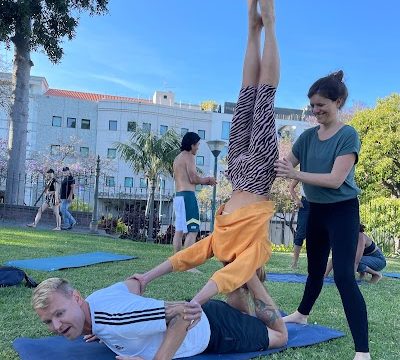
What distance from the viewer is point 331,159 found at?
2824 mm

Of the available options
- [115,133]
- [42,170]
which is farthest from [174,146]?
[115,133]

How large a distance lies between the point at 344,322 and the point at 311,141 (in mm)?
1669

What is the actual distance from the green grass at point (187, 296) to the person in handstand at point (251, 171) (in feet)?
2.32

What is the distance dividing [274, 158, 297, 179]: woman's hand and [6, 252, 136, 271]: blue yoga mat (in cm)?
376

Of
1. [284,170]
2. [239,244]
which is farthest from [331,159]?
[239,244]

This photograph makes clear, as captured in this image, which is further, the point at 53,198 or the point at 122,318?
the point at 53,198

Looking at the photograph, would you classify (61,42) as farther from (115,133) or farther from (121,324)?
(115,133)

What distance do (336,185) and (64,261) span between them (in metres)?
4.58

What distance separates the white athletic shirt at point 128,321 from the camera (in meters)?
2.22

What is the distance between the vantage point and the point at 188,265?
2.98 metres

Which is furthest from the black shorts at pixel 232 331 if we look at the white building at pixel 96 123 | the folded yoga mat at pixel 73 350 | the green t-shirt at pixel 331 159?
the white building at pixel 96 123

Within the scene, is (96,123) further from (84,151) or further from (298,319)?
(298,319)

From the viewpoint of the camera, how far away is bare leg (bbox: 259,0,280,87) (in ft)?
9.62

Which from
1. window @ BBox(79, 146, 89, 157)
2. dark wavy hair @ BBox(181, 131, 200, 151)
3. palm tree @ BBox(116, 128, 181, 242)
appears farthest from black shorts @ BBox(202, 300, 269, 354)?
window @ BBox(79, 146, 89, 157)
